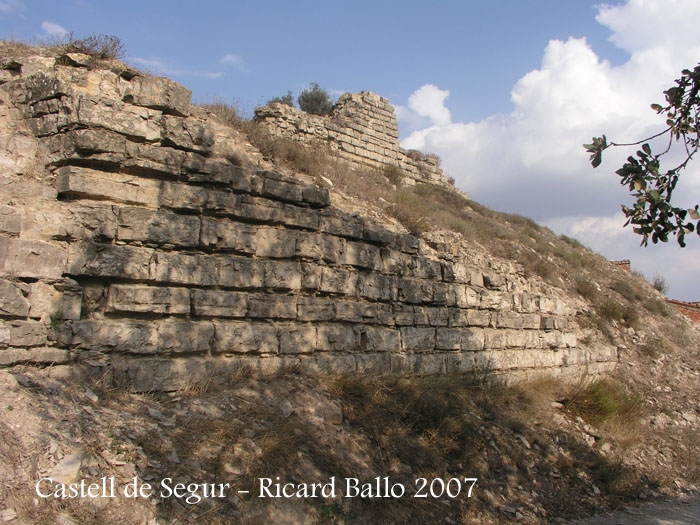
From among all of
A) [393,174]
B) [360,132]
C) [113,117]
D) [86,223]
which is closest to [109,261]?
[86,223]

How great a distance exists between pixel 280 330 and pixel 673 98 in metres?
4.42

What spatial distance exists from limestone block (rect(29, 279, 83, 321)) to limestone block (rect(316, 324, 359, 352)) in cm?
280

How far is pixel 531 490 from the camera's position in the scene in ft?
22.9

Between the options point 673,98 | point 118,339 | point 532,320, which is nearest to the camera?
point 673,98

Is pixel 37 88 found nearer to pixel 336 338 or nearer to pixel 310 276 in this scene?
pixel 310 276

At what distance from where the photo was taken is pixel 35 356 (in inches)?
183

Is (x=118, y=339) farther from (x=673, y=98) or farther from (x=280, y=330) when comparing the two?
(x=673, y=98)

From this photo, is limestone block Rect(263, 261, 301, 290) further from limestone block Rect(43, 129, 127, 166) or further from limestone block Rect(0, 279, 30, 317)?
limestone block Rect(0, 279, 30, 317)

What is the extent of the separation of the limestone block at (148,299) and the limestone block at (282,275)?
3.45ft

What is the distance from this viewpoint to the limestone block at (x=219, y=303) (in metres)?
5.80

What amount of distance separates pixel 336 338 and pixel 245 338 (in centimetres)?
137

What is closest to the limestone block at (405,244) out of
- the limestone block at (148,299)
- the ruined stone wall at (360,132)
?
the limestone block at (148,299)

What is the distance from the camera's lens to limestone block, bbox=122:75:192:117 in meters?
6.15

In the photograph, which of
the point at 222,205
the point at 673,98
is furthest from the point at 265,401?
the point at 673,98
